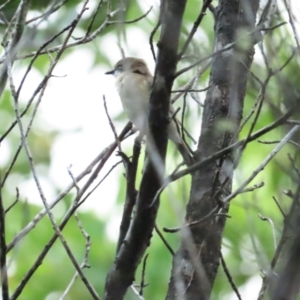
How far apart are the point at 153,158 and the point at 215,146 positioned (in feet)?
3.36

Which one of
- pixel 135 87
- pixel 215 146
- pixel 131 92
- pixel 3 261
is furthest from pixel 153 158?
pixel 135 87

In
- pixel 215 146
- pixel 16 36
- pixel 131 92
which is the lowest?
pixel 215 146

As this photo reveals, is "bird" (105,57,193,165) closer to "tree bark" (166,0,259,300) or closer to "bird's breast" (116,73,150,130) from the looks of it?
"bird's breast" (116,73,150,130)

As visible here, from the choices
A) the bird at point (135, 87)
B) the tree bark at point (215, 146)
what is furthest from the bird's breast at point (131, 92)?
the tree bark at point (215, 146)

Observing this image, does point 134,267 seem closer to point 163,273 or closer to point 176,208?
point 176,208

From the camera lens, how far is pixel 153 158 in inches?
83.0

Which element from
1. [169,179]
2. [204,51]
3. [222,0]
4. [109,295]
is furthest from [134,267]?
[222,0]

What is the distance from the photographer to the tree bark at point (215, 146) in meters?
2.88

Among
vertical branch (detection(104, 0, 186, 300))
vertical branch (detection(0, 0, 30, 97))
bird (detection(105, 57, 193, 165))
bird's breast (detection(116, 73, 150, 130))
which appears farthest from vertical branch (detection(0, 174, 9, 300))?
bird's breast (detection(116, 73, 150, 130))

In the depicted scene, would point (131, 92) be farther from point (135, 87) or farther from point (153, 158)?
point (153, 158)

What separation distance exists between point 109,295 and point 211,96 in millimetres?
1199

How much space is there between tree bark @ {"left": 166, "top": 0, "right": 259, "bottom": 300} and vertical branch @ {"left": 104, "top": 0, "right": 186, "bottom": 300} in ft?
1.27

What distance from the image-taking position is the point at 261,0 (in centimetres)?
346

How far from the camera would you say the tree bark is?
2.88m
